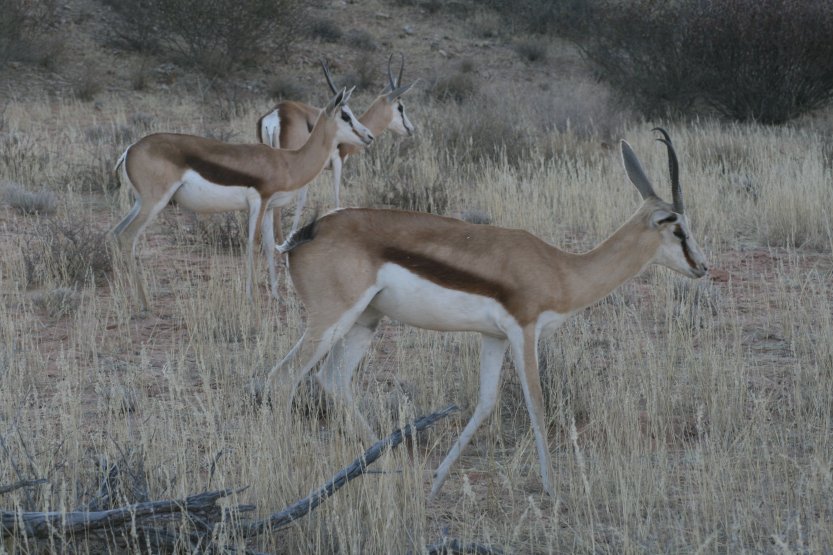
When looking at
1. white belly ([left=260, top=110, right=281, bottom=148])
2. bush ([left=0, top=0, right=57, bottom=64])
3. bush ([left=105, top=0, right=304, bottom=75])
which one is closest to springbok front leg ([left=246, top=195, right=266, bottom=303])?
white belly ([left=260, top=110, right=281, bottom=148])

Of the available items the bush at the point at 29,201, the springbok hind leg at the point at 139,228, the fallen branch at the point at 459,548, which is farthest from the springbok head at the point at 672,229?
the bush at the point at 29,201

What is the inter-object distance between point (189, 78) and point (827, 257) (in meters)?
16.1

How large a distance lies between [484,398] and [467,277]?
0.60m

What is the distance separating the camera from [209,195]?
25.5 feet

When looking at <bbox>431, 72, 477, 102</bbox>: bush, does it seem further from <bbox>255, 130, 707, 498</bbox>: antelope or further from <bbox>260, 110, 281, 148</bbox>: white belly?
<bbox>255, 130, 707, 498</bbox>: antelope

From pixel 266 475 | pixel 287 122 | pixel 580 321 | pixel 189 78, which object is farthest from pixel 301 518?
Answer: pixel 189 78

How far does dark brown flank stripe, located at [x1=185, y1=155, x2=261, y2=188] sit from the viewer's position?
7.75 m

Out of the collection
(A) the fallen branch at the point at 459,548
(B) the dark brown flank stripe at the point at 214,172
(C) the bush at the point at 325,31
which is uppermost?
(C) the bush at the point at 325,31

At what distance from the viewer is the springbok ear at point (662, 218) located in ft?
16.4

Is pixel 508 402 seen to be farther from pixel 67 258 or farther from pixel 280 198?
pixel 67 258

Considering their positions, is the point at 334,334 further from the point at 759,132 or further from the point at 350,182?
the point at 759,132

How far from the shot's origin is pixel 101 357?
636cm

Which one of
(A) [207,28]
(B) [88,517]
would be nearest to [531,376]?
(B) [88,517]

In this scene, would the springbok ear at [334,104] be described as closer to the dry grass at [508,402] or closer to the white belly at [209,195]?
the white belly at [209,195]
